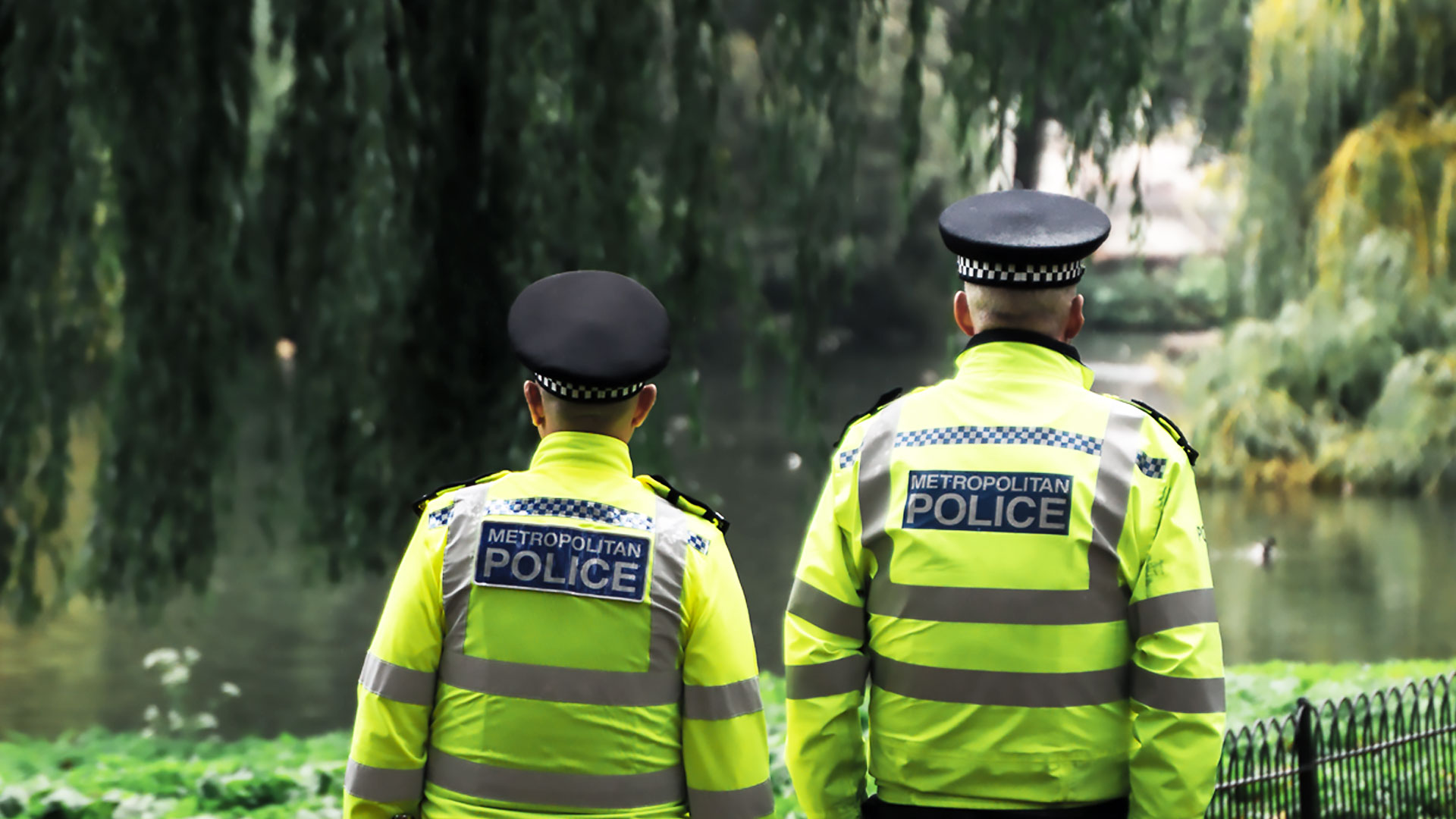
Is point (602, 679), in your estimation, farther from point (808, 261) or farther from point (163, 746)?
point (163, 746)

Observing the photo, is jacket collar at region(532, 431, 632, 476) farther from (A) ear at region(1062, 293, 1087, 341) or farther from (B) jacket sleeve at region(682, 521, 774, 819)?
(A) ear at region(1062, 293, 1087, 341)

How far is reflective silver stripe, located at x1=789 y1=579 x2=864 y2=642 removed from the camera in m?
2.39

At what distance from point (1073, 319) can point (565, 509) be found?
85cm

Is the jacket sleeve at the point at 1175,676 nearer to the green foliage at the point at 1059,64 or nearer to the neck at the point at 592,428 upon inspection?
the neck at the point at 592,428

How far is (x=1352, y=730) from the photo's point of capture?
5094mm

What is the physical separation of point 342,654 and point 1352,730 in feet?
26.6

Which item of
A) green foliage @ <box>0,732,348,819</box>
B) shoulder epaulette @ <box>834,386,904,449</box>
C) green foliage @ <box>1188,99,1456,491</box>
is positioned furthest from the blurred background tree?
green foliage @ <box>1188,99,1456,491</box>

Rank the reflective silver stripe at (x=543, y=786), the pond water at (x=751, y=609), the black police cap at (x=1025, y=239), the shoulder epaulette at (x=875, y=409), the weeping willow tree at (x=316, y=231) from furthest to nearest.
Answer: the pond water at (x=751, y=609), the weeping willow tree at (x=316, y=231), the shoulder epaulette at (x=875, y=409), the black police cap at (x=1025, y=239), the reflective silver stripe at (x=543, y=786)

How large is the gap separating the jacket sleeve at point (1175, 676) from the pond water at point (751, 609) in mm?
3391

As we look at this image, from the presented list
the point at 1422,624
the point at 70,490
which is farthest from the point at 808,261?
the point at 1422,624

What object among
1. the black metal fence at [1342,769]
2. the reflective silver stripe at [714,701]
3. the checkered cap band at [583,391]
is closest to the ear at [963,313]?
the checkered cap band at [583,391]

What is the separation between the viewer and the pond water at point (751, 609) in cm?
1005

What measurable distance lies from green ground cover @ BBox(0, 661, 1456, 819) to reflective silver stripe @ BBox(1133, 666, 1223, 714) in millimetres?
2929

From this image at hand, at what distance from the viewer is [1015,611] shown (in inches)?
90.5
